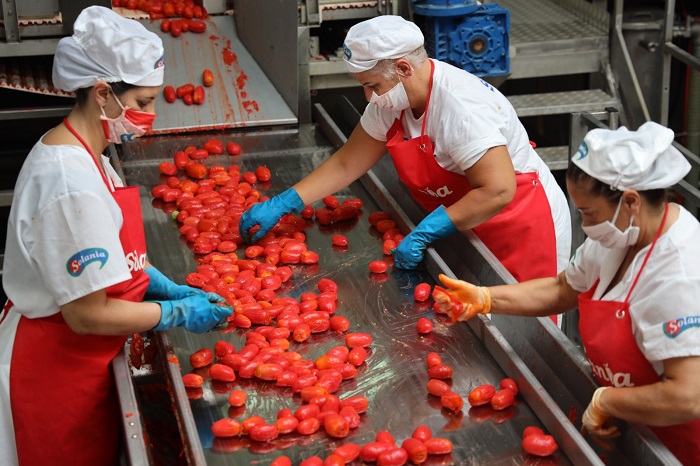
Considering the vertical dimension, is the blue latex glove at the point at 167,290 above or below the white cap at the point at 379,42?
below

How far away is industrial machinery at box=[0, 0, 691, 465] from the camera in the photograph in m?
2.39

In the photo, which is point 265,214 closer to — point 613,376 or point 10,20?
point 613,376

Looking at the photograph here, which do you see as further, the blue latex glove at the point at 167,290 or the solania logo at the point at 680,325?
the blue latex glove at the point at 167,290

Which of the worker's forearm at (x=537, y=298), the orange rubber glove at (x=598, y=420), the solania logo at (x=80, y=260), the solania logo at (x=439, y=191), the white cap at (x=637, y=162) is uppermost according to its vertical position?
the white cap at (x=637, y=162)

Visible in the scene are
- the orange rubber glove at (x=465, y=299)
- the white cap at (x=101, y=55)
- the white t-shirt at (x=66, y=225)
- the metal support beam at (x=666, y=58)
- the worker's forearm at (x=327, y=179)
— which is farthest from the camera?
the metal support beam at (x=666, y=58)

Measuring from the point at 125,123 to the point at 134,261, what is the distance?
41 centimetres

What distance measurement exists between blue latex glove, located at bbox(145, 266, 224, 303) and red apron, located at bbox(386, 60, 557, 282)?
2.92ft

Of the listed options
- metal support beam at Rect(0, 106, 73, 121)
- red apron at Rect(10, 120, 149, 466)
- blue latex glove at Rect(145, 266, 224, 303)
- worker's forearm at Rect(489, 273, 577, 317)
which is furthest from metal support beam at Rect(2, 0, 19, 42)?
worker's forearm at Rect(489, 273, 577, 317)

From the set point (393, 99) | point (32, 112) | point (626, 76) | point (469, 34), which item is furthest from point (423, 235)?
point (626, 76)

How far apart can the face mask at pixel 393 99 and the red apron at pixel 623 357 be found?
3.65 ft

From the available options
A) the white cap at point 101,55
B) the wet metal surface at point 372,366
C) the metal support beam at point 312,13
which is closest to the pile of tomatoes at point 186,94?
the metal support beam at point 312,13

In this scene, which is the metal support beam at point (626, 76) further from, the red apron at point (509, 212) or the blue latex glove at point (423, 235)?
the blue latex glove at point (423, 235)

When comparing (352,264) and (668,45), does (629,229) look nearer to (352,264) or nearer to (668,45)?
(352,264)

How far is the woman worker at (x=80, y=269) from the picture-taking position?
2311 mm
